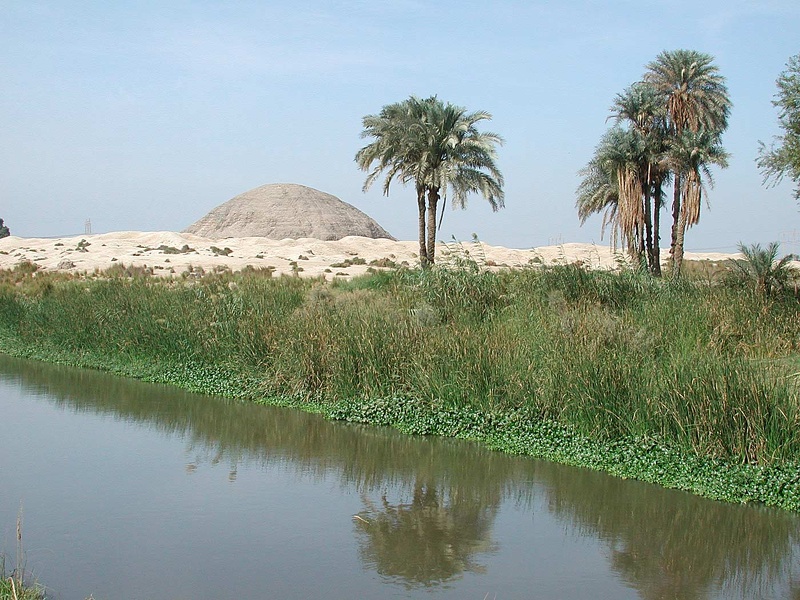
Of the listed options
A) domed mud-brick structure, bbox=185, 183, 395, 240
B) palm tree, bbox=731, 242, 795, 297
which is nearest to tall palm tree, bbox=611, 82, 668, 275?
palm tree, bbox=731, 242, 795, 297

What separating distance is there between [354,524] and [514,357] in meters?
4.39

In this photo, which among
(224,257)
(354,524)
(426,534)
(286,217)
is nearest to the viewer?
(426,534)

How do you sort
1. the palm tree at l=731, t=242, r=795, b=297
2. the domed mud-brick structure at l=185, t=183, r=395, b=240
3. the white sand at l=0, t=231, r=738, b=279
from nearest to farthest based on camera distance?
the palm tree at l=731, t=242, r=795, b=297 → the white sand at l=0, t=231, r=738, b=279 → the domed mud-brick structure at l=185, t=183, r=395, b=240

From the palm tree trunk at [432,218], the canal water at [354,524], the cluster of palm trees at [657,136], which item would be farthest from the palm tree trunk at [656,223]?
the canal water at [354,524]

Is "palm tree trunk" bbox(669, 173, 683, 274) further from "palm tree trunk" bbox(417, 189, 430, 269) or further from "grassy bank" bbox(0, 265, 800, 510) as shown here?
"grassy bank" bbox(0, 265, 800, 510)

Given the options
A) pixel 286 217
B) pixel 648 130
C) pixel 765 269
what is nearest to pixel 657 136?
pixel 648 130

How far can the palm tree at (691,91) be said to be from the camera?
35.2 m

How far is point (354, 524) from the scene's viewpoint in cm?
854

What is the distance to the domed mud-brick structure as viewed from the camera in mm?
83875

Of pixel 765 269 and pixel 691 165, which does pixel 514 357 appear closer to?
pixel 765 269

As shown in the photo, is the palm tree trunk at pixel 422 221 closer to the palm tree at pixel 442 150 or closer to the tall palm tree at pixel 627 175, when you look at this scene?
the palm tree at pixel 442 150

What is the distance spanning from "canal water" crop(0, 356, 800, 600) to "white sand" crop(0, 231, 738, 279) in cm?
2072

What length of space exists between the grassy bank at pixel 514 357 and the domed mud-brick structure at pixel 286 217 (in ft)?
203

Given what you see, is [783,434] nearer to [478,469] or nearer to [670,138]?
[478,469]
